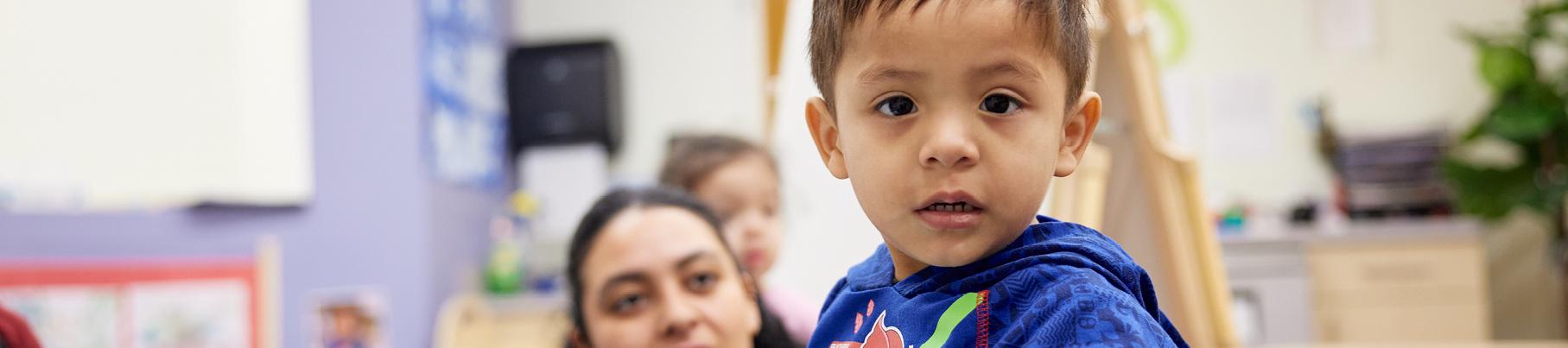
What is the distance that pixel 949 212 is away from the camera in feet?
1.49

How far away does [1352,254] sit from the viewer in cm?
381

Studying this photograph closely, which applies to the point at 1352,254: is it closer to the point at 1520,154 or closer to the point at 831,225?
the point at 1520,154

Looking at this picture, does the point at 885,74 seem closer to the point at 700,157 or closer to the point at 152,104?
the point at 700,157

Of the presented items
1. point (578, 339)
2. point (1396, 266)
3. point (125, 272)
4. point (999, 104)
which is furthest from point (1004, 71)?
point (1396, 266)

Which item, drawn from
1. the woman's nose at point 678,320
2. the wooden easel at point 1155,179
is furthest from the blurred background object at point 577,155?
the woman's nose at point 678,320

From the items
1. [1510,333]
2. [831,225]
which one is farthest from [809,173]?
[1510,333]

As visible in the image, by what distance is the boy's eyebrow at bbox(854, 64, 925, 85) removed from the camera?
45 centimetres

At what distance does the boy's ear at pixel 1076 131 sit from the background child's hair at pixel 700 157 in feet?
3.56

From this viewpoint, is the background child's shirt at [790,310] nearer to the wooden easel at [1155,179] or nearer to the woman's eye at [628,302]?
the woman's eye at [628,302]

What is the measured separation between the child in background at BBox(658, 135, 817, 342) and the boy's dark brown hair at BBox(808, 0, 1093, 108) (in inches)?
30.1

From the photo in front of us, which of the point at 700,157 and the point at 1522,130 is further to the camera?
the point at 1522,130

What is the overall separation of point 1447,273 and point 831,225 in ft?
12.5

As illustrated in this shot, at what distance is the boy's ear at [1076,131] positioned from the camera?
477 millimetres

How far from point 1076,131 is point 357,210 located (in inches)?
124
